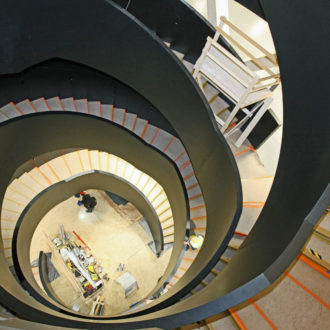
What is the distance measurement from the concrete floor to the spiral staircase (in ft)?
2.63

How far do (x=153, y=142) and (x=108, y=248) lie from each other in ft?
16.2

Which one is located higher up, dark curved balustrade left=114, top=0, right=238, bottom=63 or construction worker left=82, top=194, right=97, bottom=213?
dark curved balustrade left=114, top=0, right=238, bottom=63

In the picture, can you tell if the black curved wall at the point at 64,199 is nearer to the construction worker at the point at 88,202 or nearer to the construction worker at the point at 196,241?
the construction worker at the point at 88,202

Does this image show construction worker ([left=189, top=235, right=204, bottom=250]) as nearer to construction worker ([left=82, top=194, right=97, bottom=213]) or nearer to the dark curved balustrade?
the dark curved balustrade

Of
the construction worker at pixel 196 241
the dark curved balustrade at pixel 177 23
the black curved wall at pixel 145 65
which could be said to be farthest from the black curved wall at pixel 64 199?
the dark curved balustrade at pixel 177 23

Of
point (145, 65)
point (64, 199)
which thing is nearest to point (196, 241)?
point (145, 65)

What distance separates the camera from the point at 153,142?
7.84m

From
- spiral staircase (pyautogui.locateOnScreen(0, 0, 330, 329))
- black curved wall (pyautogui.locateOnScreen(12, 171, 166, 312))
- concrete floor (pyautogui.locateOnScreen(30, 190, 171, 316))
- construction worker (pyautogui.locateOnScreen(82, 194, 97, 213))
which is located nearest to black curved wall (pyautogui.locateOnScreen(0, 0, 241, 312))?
spiral staircase (pyautogui.locateOnScreen(0, 0, 330, 329))

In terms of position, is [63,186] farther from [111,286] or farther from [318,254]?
[318,254]

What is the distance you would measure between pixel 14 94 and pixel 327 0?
23.9 feet

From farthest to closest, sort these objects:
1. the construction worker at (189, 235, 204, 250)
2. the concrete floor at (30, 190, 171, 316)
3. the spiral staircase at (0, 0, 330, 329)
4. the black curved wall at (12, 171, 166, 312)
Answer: the concrete floor at (30, 190, 171, 316) → the black curved wall at (12, 171, 166, 312) → the construction worker at (189, 235, 204, 250) → the spiral staircase at (0, 0, 330, 329)

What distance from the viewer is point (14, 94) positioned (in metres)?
7.19

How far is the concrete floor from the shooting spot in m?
9.31

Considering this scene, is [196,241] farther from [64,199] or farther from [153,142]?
[64,199]
